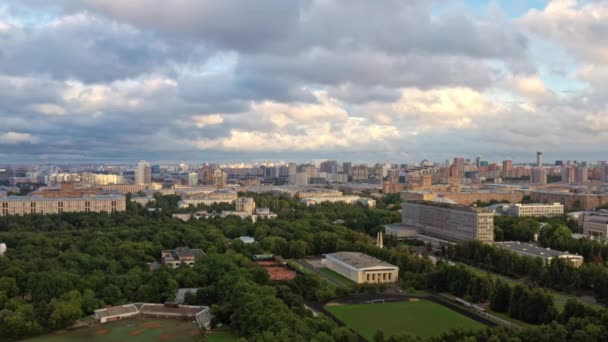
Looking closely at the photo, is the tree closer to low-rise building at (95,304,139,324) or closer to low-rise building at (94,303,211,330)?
low-rise building at (94,303,211,330)

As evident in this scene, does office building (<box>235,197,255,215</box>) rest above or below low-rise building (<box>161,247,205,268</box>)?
above

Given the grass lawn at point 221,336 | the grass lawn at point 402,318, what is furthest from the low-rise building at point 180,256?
the grass lawn at point 402,318

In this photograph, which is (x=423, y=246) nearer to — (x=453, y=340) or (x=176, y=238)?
(x=176, y=238)

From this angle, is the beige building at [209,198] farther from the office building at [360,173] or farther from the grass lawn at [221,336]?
the office building at [360,173]

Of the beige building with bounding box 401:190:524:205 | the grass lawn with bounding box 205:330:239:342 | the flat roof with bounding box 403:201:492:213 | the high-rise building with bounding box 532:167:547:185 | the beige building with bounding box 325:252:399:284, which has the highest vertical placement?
the high-rise building with bounding box 532:167:547:185

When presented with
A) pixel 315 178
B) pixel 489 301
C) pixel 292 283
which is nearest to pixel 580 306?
pixel 489 301

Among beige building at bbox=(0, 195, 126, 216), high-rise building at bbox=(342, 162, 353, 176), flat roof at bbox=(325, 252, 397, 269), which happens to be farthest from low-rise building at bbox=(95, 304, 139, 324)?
high-rise building at bbox=(342, 162, 353, 176)
